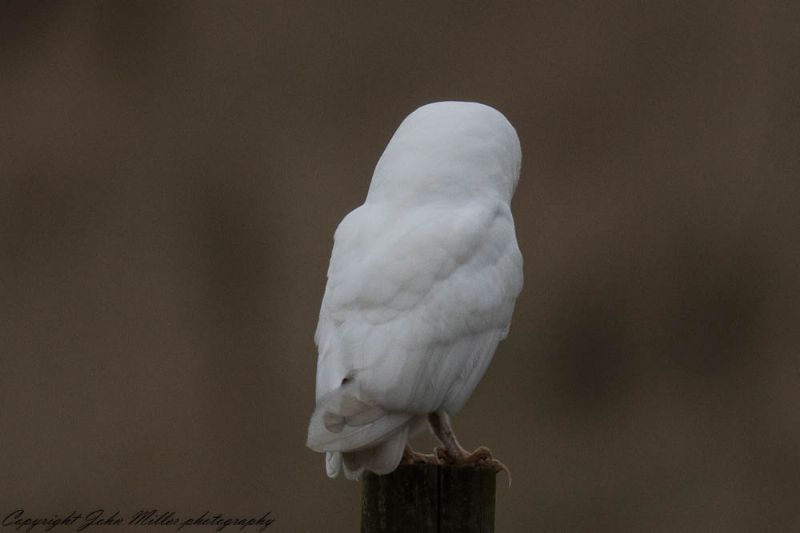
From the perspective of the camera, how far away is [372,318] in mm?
3391

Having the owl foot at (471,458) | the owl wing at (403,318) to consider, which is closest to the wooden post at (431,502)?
the owl wing at (403,318)

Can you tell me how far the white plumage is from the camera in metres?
3.23

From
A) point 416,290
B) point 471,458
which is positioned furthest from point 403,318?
point 471,458

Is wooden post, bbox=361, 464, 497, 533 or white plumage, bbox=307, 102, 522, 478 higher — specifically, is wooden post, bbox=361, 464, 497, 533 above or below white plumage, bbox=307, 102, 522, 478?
below

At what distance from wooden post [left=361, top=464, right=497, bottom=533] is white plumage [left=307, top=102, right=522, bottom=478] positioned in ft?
0.26

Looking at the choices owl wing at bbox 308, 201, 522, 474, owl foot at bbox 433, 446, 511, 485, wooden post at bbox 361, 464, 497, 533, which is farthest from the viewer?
owl foot at bbox 433, 446, 511, 485

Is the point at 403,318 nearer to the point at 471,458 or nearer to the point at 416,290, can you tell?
the point at 416,290

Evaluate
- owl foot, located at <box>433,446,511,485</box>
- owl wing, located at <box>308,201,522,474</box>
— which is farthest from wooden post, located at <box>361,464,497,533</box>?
owl foot, located at <box>433,446,511,485</box>

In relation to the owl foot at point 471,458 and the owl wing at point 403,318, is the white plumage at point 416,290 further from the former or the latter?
the owl foot at point 471,458

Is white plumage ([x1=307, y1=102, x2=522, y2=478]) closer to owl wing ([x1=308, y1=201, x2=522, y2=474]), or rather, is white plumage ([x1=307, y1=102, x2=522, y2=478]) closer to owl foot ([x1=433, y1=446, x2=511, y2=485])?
owl wing ([x1=308, y1=201, x2=522, y2=474])

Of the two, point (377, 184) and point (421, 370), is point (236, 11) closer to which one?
point (377, 184)

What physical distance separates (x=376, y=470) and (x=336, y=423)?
15 cm

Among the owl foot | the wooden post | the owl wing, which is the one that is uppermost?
the owl wing

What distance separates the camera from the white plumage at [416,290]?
10.6ft
